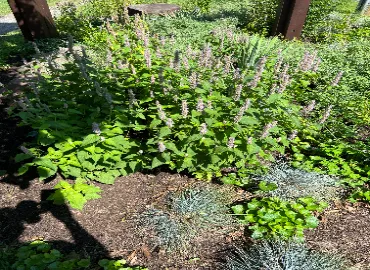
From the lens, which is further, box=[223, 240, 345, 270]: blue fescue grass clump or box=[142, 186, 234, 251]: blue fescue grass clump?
box=[142, 186, 234, 251]: blue fescue grass clump

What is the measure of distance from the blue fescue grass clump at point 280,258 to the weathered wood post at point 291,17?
674cm

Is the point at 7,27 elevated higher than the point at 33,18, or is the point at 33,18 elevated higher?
the point at 33,18

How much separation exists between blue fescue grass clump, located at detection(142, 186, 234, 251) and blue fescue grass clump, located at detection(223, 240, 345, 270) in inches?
17.1

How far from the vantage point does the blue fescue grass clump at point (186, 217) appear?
324 cm

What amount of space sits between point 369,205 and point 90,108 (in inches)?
134

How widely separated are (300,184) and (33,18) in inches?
307

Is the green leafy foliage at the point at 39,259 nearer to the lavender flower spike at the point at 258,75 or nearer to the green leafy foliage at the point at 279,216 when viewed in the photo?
the green leafy foliage at the point at 279,216

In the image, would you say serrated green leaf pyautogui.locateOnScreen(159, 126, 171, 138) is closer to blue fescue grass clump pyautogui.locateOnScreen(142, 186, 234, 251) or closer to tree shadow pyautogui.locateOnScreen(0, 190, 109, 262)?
blue fescue grass clump pyautogui.locateOnScreen(142, 186, 234, 251)

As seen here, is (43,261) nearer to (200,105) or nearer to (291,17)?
(200,105)

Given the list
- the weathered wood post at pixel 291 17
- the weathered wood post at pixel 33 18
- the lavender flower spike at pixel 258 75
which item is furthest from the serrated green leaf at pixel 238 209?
the weathered wood post at pixel 33 18

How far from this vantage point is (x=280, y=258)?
9.45 feet

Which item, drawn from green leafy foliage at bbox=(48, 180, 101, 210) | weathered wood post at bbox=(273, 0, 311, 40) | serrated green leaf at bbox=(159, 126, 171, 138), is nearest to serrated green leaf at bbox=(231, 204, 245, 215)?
serrated green leaf at bbox=(159, 126, 171, 138)

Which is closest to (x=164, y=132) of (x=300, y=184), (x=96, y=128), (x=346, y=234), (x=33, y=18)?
(x=96, y=128)

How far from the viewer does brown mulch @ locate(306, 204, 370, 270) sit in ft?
10.0
